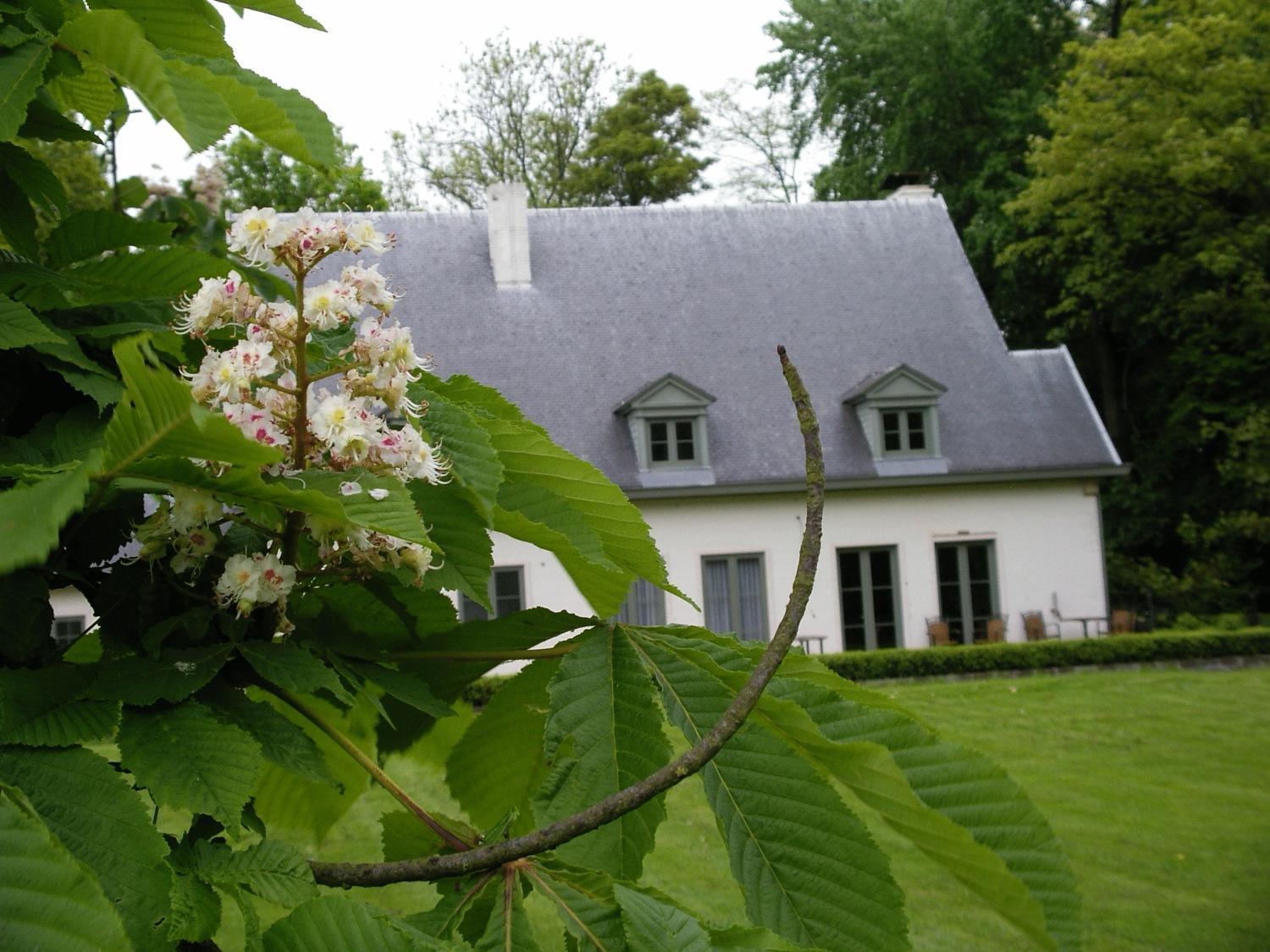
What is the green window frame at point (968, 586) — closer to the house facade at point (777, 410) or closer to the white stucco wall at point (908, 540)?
the house facade at point (777, 410)

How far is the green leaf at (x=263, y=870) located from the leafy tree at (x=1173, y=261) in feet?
75.2

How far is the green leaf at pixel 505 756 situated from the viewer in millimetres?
1315

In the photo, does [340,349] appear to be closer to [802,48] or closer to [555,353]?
[555,353]

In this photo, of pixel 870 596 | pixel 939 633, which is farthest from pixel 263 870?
pixel 870 596

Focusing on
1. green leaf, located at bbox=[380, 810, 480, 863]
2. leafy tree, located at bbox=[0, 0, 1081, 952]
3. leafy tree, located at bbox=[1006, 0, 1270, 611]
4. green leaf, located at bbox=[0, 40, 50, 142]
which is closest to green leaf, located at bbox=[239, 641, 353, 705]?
leafy tree, located at bbox=[0, 0, 1081, 952]

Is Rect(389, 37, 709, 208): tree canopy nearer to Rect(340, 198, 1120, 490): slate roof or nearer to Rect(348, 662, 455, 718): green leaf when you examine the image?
Rect(340, 198, 1120, 490): slate roof

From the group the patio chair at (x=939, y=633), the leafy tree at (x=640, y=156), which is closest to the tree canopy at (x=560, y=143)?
the leafy tree at (x=640, y=156)

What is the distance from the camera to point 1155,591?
936 inches

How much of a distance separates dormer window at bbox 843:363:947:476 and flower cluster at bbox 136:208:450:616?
1838 centimetres

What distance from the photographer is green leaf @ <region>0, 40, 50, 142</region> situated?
953 millimetres

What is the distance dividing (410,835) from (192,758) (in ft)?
1.20

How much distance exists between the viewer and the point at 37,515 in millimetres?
645

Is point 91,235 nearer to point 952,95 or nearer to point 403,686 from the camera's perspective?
point 403,686

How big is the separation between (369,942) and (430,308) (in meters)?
19.1
